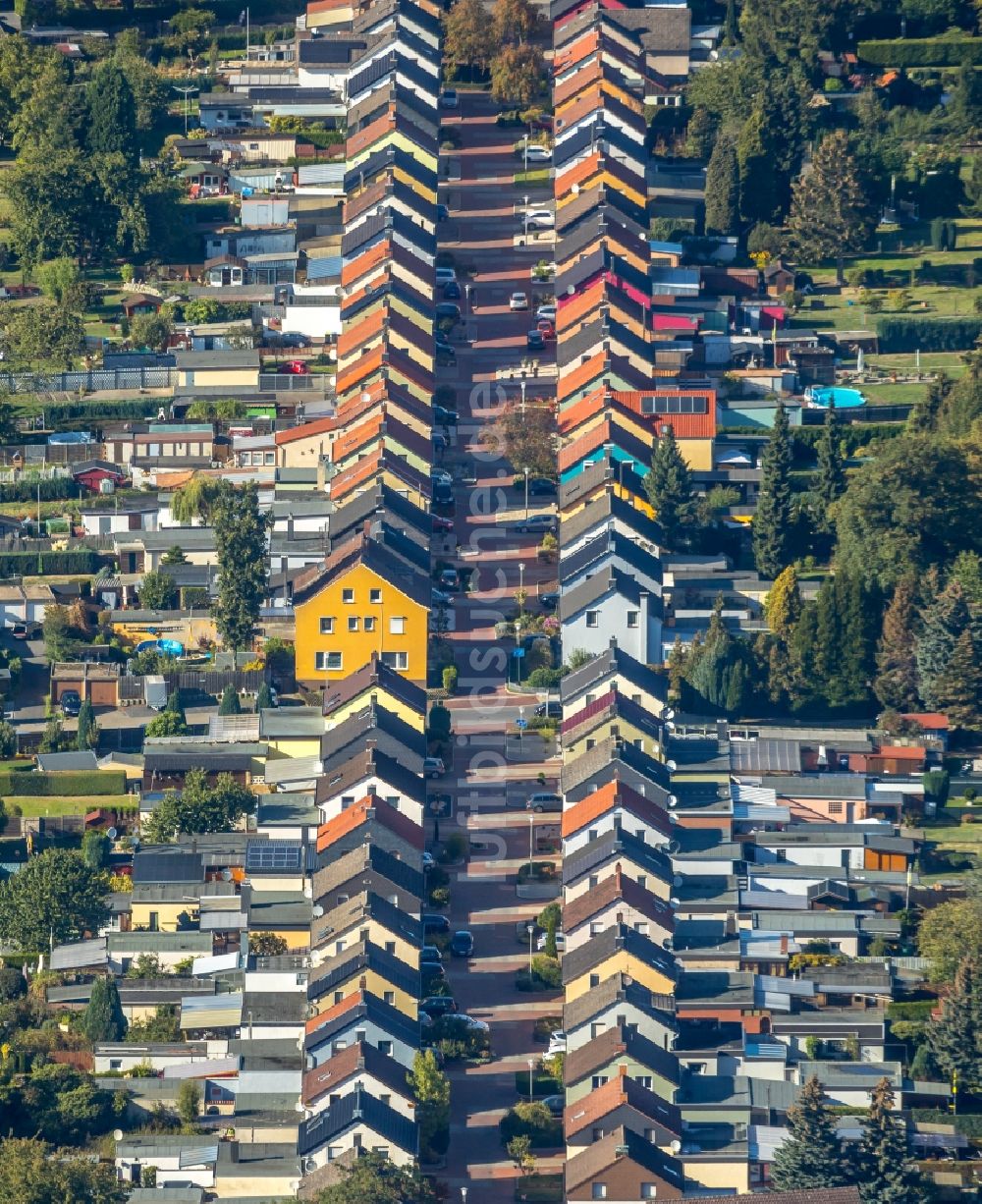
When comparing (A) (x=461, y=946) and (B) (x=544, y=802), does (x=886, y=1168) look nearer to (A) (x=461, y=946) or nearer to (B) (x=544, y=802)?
(A) (x=461, y=946)

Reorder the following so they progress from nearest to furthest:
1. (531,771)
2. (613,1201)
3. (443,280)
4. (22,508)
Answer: (613,1201), (531,771), (22,508), (443,280)

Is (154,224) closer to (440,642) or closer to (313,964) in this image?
(440,642)

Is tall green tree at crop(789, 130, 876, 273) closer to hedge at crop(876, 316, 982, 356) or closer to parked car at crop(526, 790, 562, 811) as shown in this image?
hedge at crop(876, 316, 982, 356)

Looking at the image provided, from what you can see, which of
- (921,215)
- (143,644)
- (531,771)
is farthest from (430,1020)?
(921,215)

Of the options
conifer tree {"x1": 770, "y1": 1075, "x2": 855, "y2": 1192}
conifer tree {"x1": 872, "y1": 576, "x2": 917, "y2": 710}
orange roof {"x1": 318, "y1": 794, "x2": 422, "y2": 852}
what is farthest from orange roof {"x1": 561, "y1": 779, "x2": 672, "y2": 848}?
conifer tree {"x1": 770, "y1": 1075, "x2": 855, "y2": 1192}

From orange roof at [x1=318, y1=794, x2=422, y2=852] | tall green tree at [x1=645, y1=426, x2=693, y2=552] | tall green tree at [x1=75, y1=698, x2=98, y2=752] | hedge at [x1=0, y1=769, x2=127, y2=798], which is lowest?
hedge at [x1=0, y1=769, x2=127, y2=798]

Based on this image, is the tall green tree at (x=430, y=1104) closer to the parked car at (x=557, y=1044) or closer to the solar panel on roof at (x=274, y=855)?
the parked car at (x=557, y=1044)

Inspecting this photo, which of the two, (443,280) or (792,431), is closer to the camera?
(792,431)
